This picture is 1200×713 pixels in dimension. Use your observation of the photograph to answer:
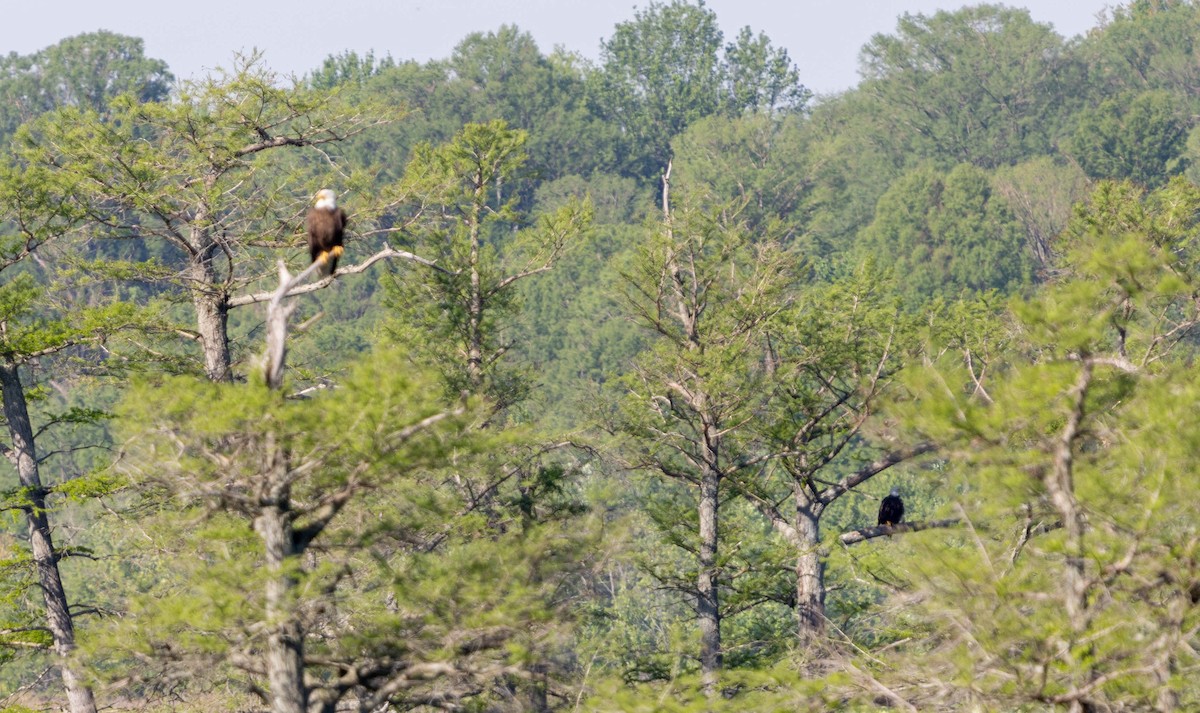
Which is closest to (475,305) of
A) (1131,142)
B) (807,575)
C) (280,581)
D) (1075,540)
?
(807,575)

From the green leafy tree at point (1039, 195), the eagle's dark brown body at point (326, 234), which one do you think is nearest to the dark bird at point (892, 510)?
the eagle's dark brown body at point (326, 234)

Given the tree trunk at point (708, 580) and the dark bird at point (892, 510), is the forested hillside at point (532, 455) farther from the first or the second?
the dark bird at point (892, 510)

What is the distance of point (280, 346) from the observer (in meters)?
10.9

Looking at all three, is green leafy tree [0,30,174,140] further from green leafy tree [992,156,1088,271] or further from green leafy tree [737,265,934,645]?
green leafy tree [737,265,934,645]

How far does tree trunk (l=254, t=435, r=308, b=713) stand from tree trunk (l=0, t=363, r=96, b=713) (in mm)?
7825

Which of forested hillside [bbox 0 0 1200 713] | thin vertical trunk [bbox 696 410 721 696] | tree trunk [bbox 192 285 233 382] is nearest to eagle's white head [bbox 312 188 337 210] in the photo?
forested hillside [bbox 0 0 1200 713]

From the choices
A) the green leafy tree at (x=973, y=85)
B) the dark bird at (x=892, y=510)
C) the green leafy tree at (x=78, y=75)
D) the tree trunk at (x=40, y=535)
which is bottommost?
the dark bird at (x=892, y=510)

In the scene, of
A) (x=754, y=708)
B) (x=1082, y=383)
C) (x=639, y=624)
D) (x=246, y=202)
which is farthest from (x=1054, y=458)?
(x=639, y=624)

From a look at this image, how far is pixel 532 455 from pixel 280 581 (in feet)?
36.6

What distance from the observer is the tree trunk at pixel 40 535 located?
18.4 meters

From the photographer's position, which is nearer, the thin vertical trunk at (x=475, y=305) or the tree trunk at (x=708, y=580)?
the tree trunk at (x=708, y=580)

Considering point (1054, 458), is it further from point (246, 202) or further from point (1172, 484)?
point (246, 202)

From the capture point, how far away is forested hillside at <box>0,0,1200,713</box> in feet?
35.0

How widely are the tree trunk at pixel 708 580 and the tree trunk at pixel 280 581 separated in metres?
11.1
